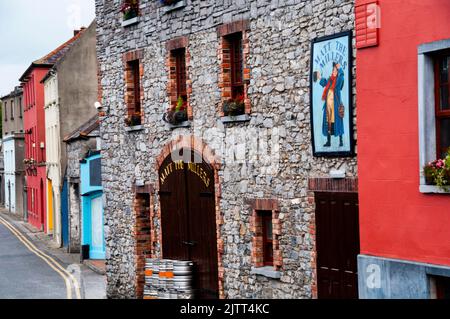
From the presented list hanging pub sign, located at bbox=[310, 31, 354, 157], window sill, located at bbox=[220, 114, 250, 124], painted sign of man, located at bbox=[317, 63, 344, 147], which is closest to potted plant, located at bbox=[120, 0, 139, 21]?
window sill, located at bbox=[220, 114, 250, 124]

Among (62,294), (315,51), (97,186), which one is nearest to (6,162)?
(97,186)

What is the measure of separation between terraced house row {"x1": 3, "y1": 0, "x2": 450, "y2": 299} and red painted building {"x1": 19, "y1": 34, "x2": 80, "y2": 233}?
28074mm

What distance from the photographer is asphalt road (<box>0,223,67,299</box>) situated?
24812 millimetres

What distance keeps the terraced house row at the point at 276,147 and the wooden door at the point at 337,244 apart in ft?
0.09

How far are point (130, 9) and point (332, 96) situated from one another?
8.08 meters

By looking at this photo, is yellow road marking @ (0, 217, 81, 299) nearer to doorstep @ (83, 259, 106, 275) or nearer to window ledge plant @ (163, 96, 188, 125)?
doorstep @ (83, 259, 106, 275)

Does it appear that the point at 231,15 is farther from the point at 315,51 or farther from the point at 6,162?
the point at 6,162

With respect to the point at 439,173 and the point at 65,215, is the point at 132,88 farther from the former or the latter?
the point at 65,215

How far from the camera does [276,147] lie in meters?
16.4

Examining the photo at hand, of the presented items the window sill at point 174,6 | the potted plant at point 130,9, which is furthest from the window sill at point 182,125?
the potted plant at point 130,9

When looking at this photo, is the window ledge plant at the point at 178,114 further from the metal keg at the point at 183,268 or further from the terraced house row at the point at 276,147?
the metal keg at the point at 183,268

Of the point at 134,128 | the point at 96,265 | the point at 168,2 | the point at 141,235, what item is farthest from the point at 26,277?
the point at 168,2

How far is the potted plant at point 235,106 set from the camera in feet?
57.1

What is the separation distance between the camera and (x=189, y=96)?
63.4ft
